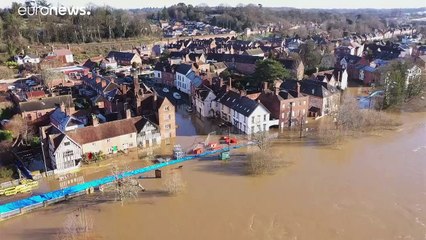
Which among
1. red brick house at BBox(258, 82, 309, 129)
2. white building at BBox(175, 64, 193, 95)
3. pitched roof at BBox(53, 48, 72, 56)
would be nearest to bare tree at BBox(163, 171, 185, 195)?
red brick house at BBox(258, 82, 309, 129)

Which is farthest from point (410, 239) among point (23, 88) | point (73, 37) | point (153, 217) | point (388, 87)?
point (73, 37)

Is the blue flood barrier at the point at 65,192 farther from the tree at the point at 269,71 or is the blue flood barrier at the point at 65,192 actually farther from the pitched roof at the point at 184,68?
the pitched roof at the point at 184,68

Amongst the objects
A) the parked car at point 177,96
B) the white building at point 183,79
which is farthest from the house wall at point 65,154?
the white building at point 183,79

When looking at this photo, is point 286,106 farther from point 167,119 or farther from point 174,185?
point 174,185

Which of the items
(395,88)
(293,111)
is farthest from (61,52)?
(395,88)

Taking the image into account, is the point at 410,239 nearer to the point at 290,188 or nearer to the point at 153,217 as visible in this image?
the point at 290,188

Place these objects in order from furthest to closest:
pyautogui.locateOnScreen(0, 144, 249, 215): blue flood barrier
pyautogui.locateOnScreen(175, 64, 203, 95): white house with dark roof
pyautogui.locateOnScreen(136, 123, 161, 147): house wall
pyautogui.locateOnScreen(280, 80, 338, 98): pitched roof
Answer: pyautogui.locateOnScreen(175, 64, 203, 95): white house with dark roof, pyautogui.locateOnScreen(280, 80, 338, 98): pitched roof, pyautogui.locateOnScreen(136, 123, 161, 147): house wall, pyautogui.locateOnScreen(0, 144, 249, 215): blue flood barrier

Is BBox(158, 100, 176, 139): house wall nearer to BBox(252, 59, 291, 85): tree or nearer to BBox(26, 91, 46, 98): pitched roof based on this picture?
BBox(26, 91, 46, 98): pitched roof
